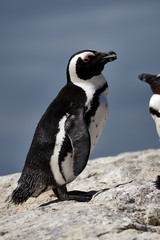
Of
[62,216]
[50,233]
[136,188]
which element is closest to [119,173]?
[136,188]

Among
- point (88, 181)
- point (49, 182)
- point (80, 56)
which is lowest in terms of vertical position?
point (88, 181)

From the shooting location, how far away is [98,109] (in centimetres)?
525

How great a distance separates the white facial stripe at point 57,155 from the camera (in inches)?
203

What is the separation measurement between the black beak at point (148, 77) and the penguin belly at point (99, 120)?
4.80 ft

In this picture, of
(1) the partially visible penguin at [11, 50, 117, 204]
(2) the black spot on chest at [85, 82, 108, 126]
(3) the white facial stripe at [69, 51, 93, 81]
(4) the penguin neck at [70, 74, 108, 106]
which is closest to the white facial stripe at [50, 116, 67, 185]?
(1) the partially visible penguin at [11, 50, 117, 204]

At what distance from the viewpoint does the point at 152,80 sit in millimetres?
6676

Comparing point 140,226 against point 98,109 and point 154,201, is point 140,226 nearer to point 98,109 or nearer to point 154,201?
point 154,201

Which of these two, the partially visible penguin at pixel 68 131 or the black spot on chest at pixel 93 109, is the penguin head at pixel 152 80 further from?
the black spot on chest at pixel 93 109

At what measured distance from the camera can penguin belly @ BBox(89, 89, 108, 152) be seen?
5.25 metres

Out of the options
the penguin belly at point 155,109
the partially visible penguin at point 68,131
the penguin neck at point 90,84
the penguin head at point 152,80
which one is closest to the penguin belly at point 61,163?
the partially visible penguin at point 68,131

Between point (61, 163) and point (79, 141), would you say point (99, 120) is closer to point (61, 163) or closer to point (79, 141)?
point (79, 141)

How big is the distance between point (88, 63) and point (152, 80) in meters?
1.52

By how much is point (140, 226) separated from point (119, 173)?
9.86 feet

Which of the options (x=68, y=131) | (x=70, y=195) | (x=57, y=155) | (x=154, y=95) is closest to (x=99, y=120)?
(x=68, y=131)
